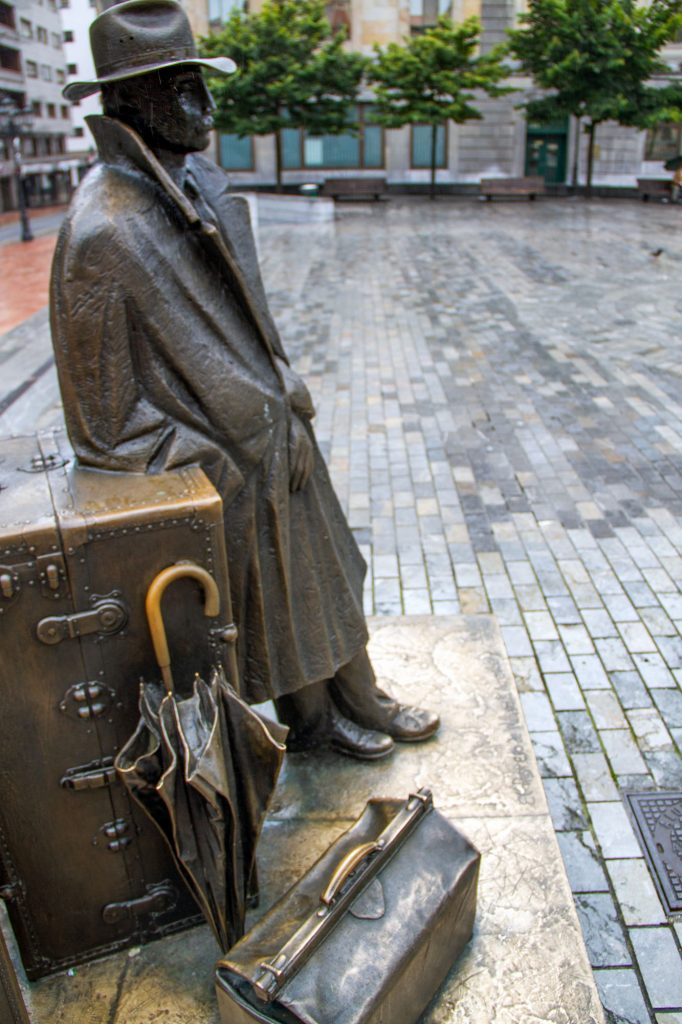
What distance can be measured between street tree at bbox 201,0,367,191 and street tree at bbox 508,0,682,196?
5.66 m

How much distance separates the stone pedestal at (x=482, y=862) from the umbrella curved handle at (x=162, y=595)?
3.09 feet

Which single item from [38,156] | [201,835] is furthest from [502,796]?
[38,156]

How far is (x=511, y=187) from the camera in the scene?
30.0m

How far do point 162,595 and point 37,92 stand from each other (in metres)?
56.3

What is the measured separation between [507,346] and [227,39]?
20.9m

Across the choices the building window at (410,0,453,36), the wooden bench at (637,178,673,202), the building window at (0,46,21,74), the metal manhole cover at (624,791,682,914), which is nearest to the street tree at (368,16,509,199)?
the building window at (410,0,453,36)

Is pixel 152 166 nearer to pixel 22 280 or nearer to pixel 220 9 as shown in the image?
pixel 22 280

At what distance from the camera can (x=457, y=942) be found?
264 centimetres

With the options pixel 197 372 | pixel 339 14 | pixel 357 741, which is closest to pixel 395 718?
pixel 357 741

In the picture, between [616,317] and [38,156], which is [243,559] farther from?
[38,156]

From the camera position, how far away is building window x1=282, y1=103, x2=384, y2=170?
114ft

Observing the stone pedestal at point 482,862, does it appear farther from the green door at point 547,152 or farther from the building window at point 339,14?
the building window at point 339,14

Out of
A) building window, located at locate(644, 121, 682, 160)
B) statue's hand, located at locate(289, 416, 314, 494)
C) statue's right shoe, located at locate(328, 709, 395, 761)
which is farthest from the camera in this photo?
building window, located at locate(644, 121, 682, 160)

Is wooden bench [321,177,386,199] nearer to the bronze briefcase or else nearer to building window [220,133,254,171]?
building window [220,133,254,171]
